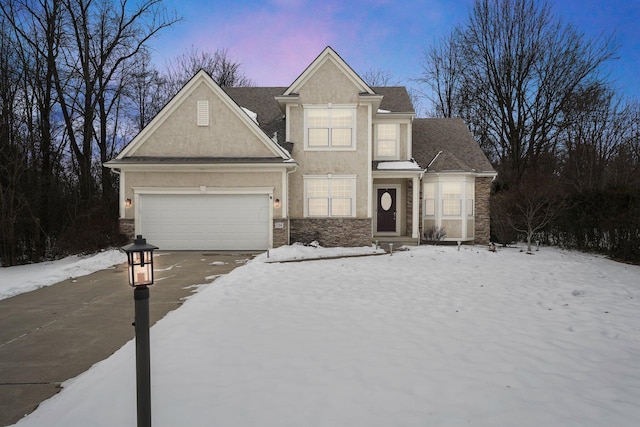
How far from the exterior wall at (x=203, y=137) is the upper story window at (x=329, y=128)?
218 centimetres

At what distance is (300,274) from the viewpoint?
840cm

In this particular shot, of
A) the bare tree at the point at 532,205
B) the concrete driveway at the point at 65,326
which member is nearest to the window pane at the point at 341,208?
the concrete driveway at the point at 65,326

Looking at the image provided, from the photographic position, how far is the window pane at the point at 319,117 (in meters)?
13.8

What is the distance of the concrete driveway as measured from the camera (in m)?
3.40

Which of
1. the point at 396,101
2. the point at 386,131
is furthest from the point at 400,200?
the point at 396,101

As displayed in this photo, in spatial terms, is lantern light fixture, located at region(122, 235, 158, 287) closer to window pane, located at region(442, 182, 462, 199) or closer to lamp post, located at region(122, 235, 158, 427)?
lamp post, located at region(122, 235, 158, 427)

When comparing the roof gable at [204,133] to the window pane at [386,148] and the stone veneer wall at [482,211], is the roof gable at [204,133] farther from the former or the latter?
the stone veneer wall at [482,211]

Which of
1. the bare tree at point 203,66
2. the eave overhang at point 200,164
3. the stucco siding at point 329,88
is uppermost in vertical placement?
the bare tree at point 203,66

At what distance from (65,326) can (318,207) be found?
9675mm

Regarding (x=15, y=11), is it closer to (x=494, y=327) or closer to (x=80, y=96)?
(x=80, y=96)

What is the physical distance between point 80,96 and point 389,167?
53.1 feet

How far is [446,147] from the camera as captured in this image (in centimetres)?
1656

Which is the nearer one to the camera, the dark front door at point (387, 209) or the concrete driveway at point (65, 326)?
the concrete driveway at point (65, 326)

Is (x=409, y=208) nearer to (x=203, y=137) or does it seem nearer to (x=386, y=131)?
(x=386, y=131)
